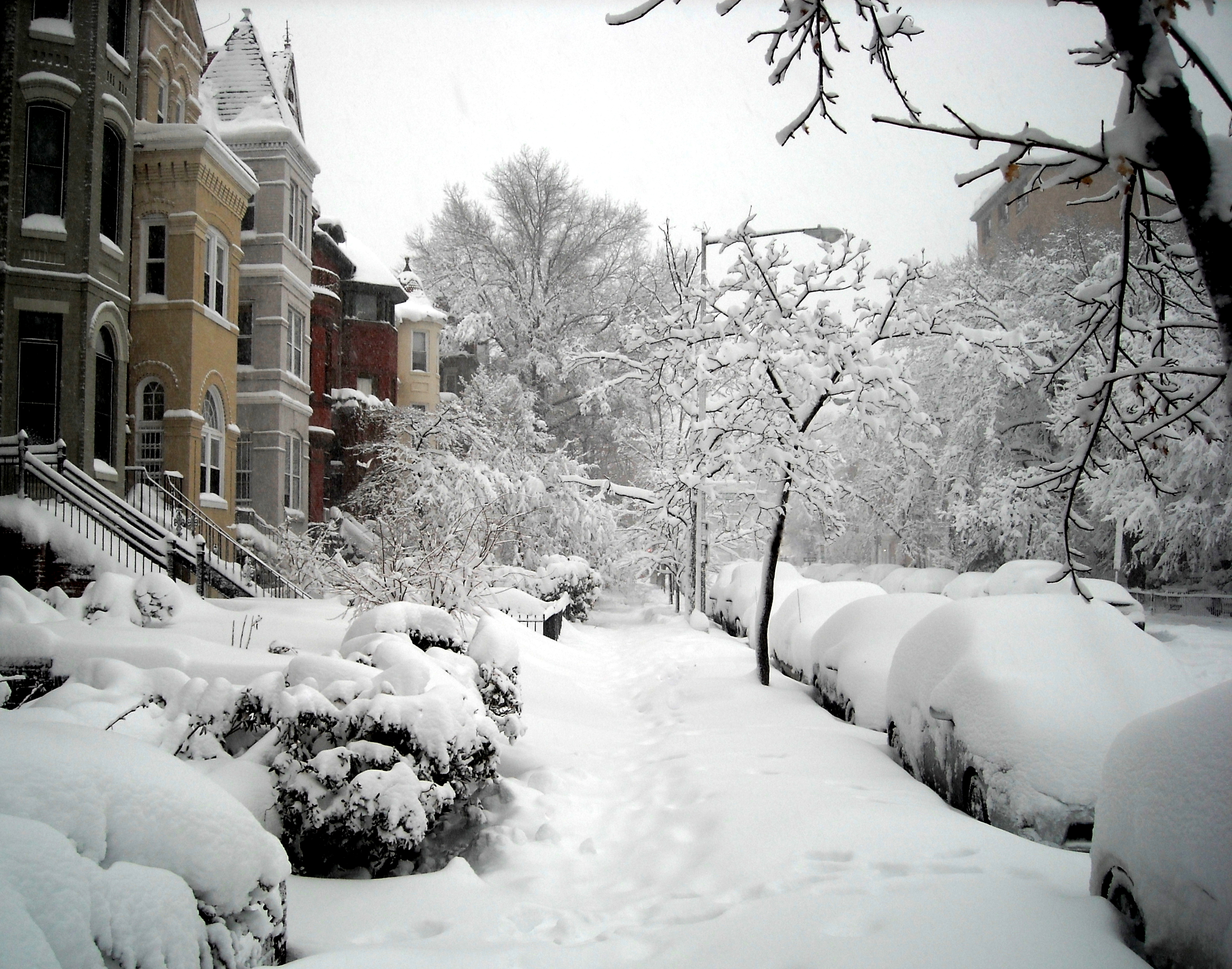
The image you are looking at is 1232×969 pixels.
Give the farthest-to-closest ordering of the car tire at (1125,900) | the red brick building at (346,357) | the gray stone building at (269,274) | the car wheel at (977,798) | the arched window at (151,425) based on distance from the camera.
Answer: the red brick building at (346,357), the gray stone building at (269,274), the arched window at (151,425), the car wheel at (977,798), the car tire at (1125,900)

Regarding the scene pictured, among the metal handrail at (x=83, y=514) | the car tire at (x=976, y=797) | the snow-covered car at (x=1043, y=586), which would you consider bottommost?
the car tire at (x=976, y=797)

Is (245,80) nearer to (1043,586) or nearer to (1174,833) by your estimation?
(1043,586)

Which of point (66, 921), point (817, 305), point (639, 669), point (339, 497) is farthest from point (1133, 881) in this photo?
point (339, 497)

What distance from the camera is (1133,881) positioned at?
3246 millimetres

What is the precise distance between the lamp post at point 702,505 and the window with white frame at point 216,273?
10516 millimetres

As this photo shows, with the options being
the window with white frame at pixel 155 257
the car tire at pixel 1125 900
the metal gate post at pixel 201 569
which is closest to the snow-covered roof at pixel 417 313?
the window with white frame at pixel 155 257

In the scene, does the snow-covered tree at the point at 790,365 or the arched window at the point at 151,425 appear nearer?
the snow-covered tree at the point at 790,365

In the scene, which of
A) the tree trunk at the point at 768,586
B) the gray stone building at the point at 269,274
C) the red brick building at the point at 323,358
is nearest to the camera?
the tree trunk at the point at 768,586

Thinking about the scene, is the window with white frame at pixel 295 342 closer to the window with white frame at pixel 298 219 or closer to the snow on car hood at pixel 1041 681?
the window with white frame at pixel 298 219

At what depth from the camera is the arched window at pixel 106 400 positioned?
15.9m

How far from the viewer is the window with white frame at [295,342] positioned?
23.5 meters

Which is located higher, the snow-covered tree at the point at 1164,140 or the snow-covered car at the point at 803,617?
the snow-covered tree at the point at 1164,140

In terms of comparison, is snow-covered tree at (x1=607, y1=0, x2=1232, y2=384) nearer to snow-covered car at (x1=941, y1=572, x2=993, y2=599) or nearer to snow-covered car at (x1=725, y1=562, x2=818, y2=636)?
snow-covered car at (x1=725, y1=562, x2=818, y2=636)

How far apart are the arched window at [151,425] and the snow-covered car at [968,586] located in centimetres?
1718
